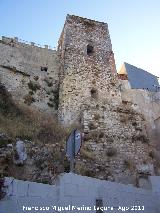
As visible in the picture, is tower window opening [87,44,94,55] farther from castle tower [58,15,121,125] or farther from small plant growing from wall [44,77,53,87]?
small plant growing from wall [44,77,53,87]

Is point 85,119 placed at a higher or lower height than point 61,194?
higher

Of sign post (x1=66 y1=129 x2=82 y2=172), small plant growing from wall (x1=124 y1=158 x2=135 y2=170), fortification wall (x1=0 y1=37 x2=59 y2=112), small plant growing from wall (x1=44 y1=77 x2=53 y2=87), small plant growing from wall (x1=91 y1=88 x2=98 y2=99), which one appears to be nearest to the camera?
sign post (x1=66 y1=129 x2=82 y2=172)

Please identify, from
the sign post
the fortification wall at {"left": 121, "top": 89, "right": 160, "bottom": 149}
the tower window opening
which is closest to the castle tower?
the tower window opening

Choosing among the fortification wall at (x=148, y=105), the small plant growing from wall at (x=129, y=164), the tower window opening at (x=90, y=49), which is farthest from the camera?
the tower window opening at (x=90, y=49)

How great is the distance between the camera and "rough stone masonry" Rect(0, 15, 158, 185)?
15969 mm

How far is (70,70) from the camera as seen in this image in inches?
817

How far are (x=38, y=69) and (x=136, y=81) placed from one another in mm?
8490

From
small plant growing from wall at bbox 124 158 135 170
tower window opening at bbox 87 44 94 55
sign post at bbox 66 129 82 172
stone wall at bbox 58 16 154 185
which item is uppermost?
tower window opening at bbox 87 44 94 55

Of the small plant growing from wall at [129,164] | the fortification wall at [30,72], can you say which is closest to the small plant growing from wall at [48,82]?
the fortification wall at [30,72]

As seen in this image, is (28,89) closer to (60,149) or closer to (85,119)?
(85,119)

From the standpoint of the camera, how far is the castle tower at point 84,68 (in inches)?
760

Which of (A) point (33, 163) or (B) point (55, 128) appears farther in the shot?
(B) point (55, 128)

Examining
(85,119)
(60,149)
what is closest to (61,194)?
(60,149)

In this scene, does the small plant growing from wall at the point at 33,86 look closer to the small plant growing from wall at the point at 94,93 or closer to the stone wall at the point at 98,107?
the stone wall at the point at 98,107
